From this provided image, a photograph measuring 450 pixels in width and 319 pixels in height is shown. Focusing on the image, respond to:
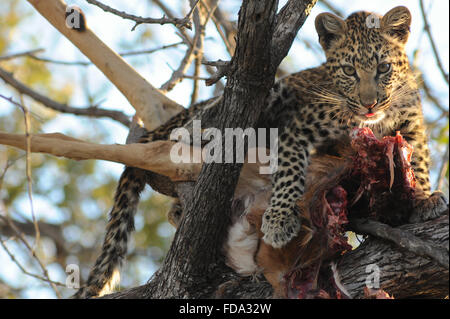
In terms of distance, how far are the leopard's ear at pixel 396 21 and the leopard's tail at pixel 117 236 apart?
2352mm

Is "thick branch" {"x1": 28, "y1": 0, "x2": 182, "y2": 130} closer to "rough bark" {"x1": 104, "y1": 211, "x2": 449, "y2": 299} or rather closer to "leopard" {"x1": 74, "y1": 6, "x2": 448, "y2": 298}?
"leopard" {"x1": 74, "y1": 6, "x2": 448, "y2": 298}

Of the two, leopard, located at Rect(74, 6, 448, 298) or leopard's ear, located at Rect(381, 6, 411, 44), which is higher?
leopard's ear, located at Rect(381, 6, 411, 44)

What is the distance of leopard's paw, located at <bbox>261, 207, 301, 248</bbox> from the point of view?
13.4 feet

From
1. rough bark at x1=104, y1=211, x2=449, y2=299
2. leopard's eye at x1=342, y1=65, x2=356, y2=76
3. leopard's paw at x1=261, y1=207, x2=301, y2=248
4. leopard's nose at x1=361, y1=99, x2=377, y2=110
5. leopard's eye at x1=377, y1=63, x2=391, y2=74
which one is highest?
leopard's eye at x1=342, y1=65, x2=356, y2=76

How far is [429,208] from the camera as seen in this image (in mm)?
3746

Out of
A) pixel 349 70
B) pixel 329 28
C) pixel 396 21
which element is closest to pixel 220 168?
pixel 349 70

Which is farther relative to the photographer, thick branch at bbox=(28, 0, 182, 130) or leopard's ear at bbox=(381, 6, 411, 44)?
thick branch at bbox=(28, 0, 182, 130)

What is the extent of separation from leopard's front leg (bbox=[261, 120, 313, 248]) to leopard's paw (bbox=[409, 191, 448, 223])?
806 mm

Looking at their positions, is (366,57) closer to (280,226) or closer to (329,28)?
(329,28)

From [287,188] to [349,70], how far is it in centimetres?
111

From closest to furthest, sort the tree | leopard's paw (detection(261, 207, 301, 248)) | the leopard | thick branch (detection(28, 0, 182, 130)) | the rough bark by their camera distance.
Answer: the rough bark, the tree, leopard's paw (detection(261, 207, 301, 248)), the leopard, thick branch (detection(28, 0, 182, 130))

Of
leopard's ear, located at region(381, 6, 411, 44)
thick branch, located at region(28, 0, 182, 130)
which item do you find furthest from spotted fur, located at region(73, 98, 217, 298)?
leopard's ear, located at region(381, 6, 411, 44)
